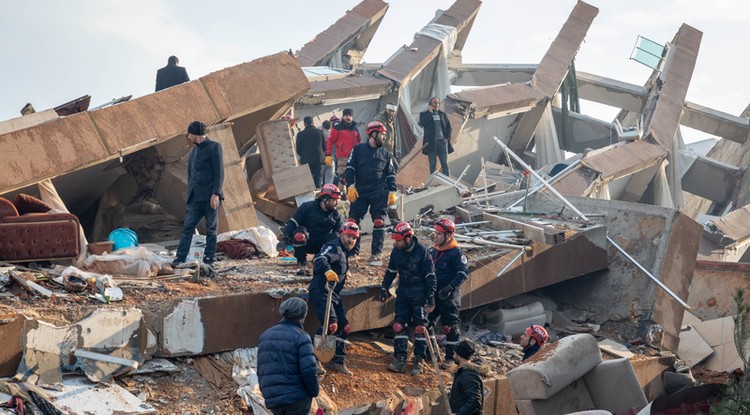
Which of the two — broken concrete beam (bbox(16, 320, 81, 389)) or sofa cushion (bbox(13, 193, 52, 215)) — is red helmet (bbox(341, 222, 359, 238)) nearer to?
broken concrete beam (bbox(16, 320, 81, 389))

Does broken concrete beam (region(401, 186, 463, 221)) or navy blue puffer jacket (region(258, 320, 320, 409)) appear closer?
navy blue puffer jacket (region(258, 320, 320, 409))

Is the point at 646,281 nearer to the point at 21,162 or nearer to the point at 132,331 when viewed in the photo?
the point at 132,331

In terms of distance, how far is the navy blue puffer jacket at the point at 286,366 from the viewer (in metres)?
7.26

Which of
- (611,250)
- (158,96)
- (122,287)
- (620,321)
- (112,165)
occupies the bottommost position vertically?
(620,321)

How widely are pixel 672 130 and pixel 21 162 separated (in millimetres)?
14600

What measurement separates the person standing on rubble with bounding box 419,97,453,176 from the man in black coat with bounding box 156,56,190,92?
4115 mm

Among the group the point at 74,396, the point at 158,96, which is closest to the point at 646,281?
the point at 158,96

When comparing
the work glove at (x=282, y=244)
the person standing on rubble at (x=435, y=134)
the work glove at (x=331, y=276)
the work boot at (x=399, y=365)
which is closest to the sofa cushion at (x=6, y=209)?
the work glove at (x=282, y=244)

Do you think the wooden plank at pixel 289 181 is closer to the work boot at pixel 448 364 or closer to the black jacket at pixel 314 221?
the black jacket at pixel 314 221

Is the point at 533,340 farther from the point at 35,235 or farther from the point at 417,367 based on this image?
the point at 35,235

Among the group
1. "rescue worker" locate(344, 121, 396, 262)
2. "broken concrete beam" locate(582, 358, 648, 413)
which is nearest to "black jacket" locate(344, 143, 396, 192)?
"rescue worker" locate(344, 121, 396, 262)

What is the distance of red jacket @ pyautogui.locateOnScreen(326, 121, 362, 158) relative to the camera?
1503 cm

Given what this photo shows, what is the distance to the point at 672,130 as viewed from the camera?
20984 mm

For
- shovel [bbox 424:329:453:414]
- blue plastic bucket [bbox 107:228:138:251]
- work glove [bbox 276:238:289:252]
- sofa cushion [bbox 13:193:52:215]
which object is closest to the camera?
shovel [bbox 424:329:453:414]
